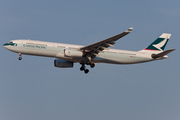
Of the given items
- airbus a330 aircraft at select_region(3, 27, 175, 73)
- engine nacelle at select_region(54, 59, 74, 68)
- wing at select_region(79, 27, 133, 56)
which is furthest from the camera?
engine nacelle at select_region(54, 59, 74, 68)

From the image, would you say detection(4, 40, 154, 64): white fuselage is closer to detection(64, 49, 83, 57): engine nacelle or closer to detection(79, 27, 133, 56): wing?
detection(79, 27, 133, 56): wing

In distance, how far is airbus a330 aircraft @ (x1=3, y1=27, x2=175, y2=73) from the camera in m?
43.3

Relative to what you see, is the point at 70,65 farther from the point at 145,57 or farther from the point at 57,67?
the point at 145,57

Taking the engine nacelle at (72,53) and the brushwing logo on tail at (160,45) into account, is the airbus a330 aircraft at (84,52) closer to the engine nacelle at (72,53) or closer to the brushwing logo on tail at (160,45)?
the engine nacelle at (72,53)

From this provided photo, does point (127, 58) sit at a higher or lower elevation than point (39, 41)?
lower

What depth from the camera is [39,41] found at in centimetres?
4438

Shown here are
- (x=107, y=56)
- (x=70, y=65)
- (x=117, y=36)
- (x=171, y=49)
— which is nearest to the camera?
(x=117, y=36)

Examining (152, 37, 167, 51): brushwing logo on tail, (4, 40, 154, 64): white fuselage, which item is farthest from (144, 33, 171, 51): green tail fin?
(4, 40, 154, 64): white fuselage

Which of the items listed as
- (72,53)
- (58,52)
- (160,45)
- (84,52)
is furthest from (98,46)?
(160,45)

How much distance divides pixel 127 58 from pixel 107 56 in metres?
3.40

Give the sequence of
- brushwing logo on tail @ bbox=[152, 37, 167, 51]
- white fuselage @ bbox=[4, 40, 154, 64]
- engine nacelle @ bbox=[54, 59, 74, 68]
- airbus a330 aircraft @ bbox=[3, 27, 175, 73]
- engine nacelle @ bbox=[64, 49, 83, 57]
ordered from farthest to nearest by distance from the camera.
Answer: brushwing logo on tail @ bbox=[152, 37, 167, 51] < engine nacelle @ bbox=[54, 59, 74, 68] < white fuselage @ bbox=[4, 40, 154, 64] < airbus a330 aircraft @ bbox=[3, 27, 175, 73] < engine nacelle @ bbox=[64, 49, 83, 57]

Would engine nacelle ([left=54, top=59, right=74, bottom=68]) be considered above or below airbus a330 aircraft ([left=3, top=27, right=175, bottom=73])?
below

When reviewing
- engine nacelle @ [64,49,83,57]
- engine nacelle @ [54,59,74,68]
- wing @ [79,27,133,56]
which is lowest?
engine nacelle @ [54,59,74,68]

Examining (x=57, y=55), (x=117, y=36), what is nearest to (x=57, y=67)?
(x=57, y=55)
